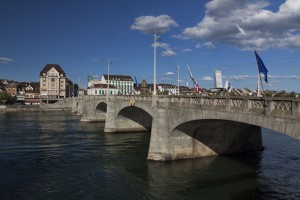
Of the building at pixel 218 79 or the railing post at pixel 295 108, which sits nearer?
the railing post at pixel 295 108

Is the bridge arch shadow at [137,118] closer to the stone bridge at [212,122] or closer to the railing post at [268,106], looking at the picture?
the stone bridge at [212,122]

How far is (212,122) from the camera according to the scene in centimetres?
2973

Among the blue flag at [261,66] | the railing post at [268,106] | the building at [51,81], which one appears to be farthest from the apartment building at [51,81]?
the railing post at [268,106]

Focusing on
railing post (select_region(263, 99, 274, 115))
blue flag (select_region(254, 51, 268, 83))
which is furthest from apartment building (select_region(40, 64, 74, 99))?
railing post (select_region(263, 99, 274, 115))

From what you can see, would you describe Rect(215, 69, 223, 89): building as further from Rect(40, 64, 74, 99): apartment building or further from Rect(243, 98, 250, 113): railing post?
Rect(40, 64, 74, 99): apartment building

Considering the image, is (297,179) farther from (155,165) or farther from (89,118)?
(89,118)

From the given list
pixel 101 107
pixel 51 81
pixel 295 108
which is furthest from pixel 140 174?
pixel 51 81

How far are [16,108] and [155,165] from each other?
124545 millimetres

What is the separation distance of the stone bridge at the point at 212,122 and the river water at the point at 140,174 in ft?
4.09

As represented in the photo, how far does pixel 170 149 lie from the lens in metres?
33.2

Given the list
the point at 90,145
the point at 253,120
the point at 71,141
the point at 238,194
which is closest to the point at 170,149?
the point at 238,194

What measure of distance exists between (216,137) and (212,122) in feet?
18.6

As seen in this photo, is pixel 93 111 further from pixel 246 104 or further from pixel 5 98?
pixel 5 98

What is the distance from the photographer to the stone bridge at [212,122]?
18594mm
